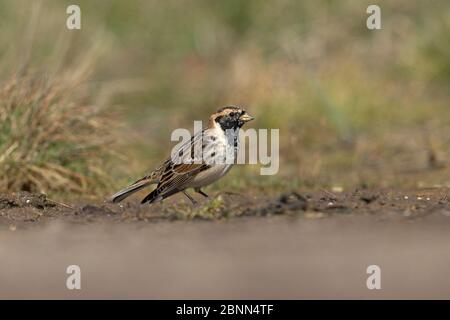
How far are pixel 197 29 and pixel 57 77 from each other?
780 centimetres

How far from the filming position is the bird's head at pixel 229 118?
937 centimetres

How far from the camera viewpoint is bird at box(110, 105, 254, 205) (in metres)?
9.03

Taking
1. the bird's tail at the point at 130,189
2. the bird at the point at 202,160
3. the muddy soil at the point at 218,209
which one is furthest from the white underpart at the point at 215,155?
the bird's tail at the point at 130,189

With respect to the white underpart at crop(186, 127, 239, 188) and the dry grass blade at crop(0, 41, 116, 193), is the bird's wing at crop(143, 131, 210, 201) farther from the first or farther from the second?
the dry grass blade at crop(0, 41, 116, 193)

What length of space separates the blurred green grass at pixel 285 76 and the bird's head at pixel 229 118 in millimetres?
1736

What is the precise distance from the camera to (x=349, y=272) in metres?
6.36

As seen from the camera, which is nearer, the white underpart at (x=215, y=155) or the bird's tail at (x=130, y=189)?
the white underpart at (x=215, y=155)

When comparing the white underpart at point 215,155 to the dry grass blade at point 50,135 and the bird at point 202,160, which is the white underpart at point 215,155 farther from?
the dry grass blade at point 50,135

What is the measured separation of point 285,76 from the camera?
15.0 meters

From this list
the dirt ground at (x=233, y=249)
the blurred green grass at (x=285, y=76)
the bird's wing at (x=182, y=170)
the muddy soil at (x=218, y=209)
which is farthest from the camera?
the blurred green grass at (x=285, y=76)

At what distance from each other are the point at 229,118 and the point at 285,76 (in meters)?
5.73

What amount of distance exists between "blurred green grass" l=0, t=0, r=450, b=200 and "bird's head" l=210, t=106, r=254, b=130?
1.74m
